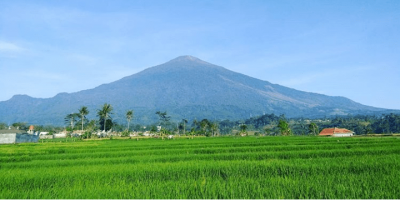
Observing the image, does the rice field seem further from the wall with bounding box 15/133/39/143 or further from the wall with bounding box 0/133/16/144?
the wall with bounding box 15/133/39/143

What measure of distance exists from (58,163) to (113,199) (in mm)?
8799

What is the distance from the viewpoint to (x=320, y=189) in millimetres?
5809

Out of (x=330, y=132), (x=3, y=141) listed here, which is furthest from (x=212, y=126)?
(x=3, y=141)

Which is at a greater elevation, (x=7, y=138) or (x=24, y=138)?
(x=7, y=138)

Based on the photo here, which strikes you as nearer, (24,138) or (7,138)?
(7,138)

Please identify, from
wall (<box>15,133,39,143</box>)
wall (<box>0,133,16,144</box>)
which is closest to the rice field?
wall (<box>0,133,16,144</box>)

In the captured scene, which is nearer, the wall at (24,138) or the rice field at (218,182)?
the rice field at (218,182)

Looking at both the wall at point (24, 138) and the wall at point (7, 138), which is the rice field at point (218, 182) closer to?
the wall at point (7, 138)

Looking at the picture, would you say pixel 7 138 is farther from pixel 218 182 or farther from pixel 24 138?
pixel 218 182

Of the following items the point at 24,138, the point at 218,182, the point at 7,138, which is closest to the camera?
the point at 218,182

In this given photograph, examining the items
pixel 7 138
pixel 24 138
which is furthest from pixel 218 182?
pixel 24 138

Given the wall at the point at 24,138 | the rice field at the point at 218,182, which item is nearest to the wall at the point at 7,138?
the wall at the point at 24,138

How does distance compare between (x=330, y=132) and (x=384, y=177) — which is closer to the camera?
(x=384, y=177)

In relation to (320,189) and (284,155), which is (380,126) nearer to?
(284,155)
